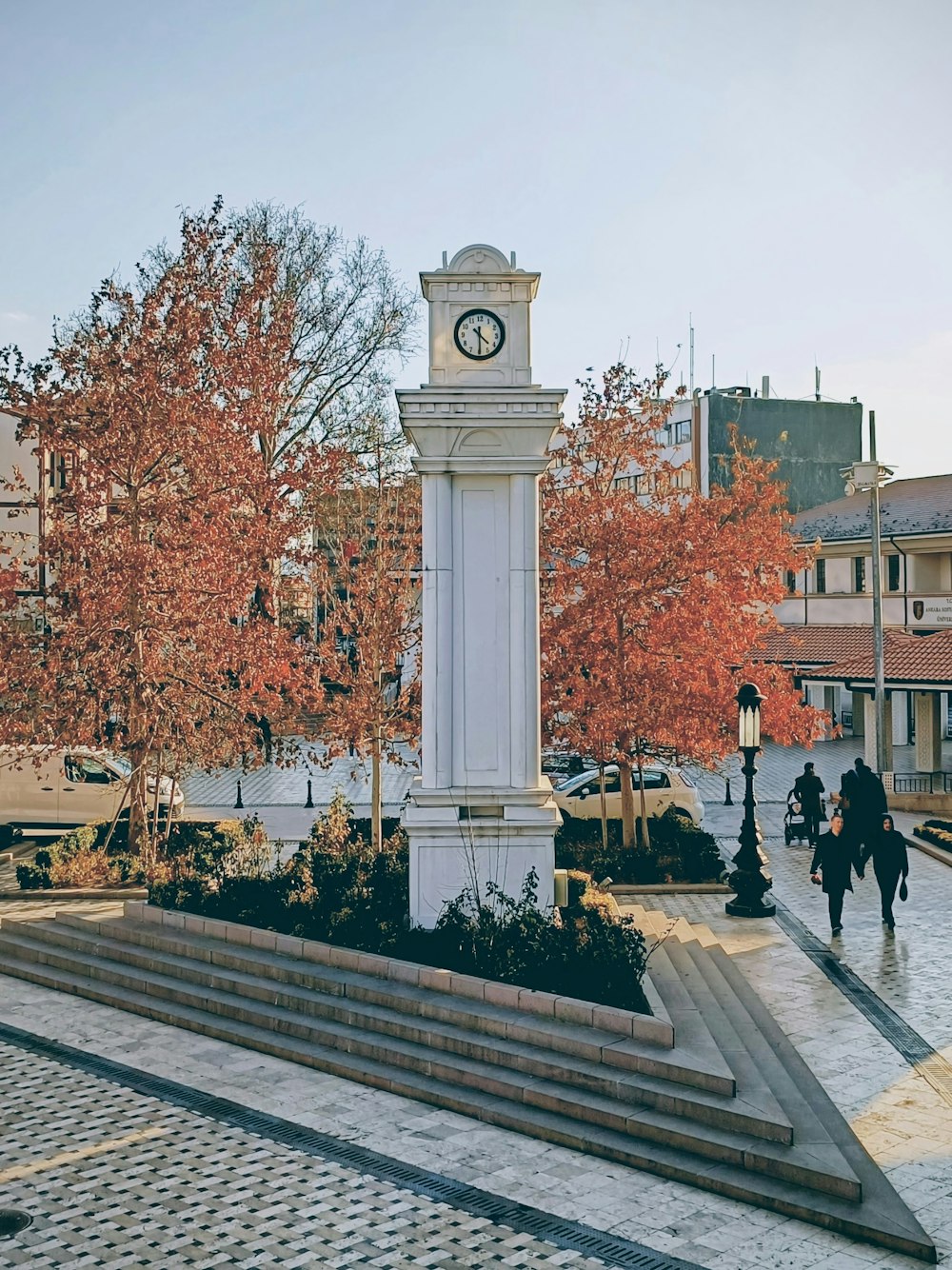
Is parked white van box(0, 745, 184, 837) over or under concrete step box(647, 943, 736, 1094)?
over

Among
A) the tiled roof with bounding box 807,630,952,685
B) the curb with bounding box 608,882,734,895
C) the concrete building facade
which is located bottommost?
the curb with bounding box 608,882,734,895

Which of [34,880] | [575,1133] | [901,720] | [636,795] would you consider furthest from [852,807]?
[901,720]

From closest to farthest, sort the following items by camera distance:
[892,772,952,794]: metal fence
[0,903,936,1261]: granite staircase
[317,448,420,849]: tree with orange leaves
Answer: [0,903,936,1261]: granite staircase → [317,448,420,849]: tree with orange leaves → [892,772,952,794]: metal fence

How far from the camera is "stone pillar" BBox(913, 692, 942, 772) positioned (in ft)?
106

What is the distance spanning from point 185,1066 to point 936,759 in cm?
2600

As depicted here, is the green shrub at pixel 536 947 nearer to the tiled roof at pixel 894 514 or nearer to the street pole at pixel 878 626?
the street pole at pixel 878 626

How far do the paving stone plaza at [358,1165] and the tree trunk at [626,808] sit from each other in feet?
21.9

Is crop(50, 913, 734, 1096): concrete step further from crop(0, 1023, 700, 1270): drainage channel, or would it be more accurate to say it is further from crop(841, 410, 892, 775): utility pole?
crop(841, 410, 892, 775): utility pole

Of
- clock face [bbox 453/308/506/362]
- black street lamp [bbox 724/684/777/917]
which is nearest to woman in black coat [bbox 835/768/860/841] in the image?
black street lamp [bbox 724/684/777/917]

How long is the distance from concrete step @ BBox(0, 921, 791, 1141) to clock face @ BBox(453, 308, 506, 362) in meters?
6.57

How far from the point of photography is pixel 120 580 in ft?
59.0

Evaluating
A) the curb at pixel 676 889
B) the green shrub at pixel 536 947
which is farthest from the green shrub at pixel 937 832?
the green shrub at pixel 536 947

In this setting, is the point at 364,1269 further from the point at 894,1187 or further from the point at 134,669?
the point at 134,669

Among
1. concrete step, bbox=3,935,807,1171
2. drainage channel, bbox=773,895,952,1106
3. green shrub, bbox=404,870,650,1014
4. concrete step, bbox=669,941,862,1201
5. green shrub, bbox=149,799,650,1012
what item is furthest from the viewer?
green shrub, bbox=149,799,650,1012
